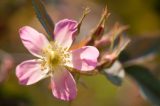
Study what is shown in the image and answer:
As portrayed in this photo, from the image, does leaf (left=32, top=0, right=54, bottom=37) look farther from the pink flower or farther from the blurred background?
the blurred background

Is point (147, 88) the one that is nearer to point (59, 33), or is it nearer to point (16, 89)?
point (59, 33)

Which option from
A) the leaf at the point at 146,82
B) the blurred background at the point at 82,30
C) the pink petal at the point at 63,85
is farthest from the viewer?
the blurred background at the point at 82,30

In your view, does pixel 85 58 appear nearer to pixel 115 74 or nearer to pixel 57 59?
pixel 57 59

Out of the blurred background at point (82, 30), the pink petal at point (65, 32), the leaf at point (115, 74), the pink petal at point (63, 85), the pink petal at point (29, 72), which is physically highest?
the pink petal at point (65, 32)

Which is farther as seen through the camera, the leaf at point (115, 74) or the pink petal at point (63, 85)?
the leaf at point (115, 74)

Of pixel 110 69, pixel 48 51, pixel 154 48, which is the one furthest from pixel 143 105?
pixel 48 51

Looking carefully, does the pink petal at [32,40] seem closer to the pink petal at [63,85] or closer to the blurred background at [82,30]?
the pink petal at [63,85]

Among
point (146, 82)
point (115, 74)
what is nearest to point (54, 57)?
point (115, 74)

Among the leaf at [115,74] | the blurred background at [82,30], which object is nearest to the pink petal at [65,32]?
the leaf at [115,74]
